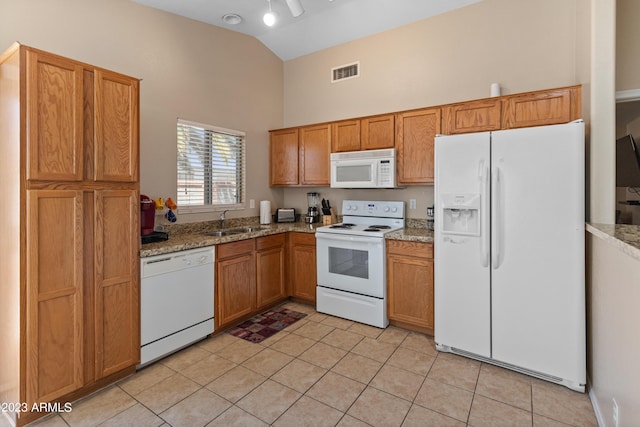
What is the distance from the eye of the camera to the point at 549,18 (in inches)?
113

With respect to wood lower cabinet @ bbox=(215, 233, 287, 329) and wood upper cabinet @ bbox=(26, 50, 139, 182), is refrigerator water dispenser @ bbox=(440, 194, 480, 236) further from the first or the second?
wood upper cabinet @ bbox=(26, 50, 139, 182)

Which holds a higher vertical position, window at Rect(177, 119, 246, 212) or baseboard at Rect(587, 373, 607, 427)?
window at Rect(177, 119, 246, 212)

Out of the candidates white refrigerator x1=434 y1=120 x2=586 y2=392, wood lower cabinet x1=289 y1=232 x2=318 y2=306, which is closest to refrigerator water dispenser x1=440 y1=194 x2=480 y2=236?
white refrigerator x1=434 y1=120 x2=586 y2=392

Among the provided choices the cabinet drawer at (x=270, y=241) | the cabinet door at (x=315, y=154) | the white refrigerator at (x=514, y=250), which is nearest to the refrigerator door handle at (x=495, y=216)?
the white refrigerator at (x=514, y=250)

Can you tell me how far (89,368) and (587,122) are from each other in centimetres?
398

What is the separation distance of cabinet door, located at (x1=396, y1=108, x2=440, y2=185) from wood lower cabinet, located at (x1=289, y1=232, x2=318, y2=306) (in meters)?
1.27

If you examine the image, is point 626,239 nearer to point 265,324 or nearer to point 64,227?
point 265,324

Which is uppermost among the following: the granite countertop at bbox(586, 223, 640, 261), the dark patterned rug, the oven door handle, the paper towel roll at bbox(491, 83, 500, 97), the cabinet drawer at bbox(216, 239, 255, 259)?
the paper towel roll at bbox(491, 83, 500, 97)

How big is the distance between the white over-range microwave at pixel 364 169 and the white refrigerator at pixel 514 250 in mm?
766

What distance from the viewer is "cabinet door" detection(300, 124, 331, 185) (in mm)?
3889

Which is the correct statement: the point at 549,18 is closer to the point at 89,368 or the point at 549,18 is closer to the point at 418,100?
the point at 418,100

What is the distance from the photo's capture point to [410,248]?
297 cm

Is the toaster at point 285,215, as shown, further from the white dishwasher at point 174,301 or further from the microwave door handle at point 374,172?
the white dishwasher at point 174,301

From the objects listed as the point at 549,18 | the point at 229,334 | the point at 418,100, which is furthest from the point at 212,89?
the point at 549,18
